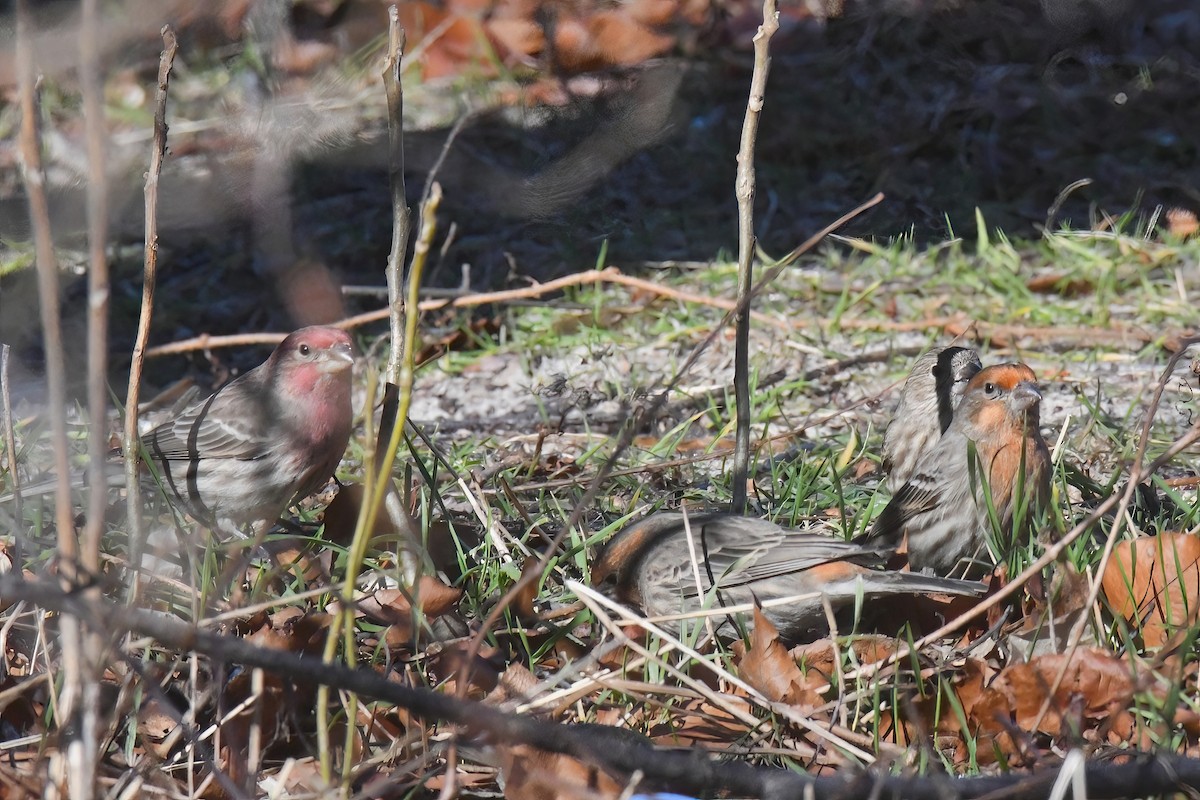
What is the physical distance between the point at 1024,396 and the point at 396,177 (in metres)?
2.06

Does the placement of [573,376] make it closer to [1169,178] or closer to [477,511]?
[477,511]

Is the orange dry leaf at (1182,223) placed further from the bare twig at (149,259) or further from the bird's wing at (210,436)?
the bare twig at (149,259)

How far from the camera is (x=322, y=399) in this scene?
4.62 meters

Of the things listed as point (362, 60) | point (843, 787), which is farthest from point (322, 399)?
point (362, 60)

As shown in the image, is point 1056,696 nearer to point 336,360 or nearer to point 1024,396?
point 1024,396

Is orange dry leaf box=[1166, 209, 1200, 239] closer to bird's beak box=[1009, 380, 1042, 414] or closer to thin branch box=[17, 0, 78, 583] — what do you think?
bird's beak box=[1009, 380, 1042, 414]

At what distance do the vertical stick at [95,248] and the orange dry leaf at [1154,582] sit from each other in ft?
7.44

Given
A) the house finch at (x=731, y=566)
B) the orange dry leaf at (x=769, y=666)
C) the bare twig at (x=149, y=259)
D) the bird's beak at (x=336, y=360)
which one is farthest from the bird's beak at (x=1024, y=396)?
the bare twig at (x=149, y=259)

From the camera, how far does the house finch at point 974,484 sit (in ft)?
12.4

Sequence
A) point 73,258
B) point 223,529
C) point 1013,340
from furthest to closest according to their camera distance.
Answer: point 73,258 < point 1013,340 < point 223,529

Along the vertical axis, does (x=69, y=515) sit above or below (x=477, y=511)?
above

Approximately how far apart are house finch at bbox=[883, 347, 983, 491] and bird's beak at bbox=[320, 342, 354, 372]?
1961 mm

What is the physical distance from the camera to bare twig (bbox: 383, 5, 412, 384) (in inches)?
110

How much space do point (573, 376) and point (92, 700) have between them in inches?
141
